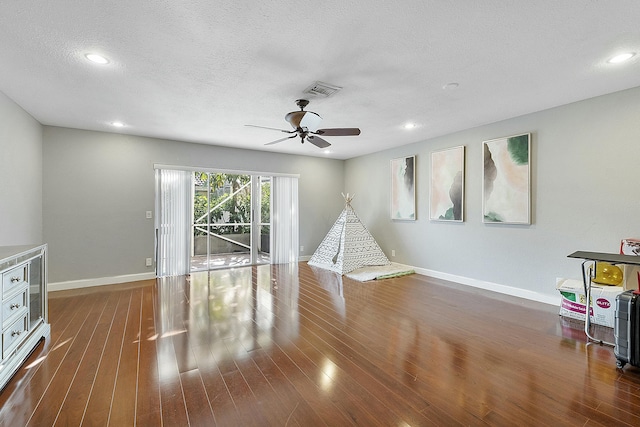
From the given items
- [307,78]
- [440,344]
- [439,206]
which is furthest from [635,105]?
[307,78]

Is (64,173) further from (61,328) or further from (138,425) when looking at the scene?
(138,425)

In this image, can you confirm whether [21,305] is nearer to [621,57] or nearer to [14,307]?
[14,307]

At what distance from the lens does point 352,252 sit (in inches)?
239

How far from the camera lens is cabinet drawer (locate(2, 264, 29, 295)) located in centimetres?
220

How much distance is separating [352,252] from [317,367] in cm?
380

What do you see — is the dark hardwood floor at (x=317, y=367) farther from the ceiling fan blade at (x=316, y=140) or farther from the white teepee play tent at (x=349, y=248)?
the ceiling fan blade at (x=316, y=140)

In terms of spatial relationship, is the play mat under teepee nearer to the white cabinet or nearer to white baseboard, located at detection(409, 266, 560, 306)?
white baseboard, located at detection(409, 266, 560, 306)

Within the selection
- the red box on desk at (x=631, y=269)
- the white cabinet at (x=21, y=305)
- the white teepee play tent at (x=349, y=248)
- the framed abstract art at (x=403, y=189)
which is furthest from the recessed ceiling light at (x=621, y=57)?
the white cabinet at (x=21, y=305)

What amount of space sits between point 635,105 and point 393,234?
4.00 meters

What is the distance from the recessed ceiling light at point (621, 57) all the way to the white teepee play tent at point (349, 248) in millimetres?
4386

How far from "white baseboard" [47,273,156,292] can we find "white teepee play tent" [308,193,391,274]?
3.34m

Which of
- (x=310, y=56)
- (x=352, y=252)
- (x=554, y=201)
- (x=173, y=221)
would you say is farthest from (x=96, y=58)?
(x=554, y=201)

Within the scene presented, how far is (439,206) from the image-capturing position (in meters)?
5.38

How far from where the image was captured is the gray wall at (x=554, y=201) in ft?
11.1
